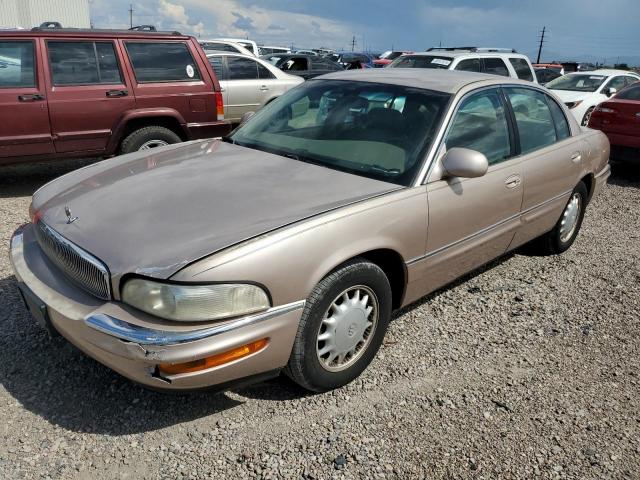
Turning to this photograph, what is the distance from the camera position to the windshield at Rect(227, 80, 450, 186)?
3086 millimetres

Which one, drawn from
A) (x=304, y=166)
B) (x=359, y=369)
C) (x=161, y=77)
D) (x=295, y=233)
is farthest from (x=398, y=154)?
(x=161, y=77)

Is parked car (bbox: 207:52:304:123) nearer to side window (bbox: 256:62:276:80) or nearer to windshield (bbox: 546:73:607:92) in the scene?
side window (bbox: 256:62:276:80)

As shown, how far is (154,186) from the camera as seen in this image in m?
2.88

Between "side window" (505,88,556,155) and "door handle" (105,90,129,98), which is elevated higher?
"side window" (505,88,556,155)

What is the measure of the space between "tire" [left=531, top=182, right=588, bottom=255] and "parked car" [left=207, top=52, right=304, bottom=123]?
17.0 feet

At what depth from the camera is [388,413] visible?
268 centimetres

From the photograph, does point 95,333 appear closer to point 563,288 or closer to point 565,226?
point 563,288

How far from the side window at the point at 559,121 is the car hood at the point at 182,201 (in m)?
2.24

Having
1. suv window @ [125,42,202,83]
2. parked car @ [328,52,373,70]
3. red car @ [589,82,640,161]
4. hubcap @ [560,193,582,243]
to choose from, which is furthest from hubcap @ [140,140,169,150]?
parked car @ [328,52,373,70]

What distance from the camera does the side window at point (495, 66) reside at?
10.4 m

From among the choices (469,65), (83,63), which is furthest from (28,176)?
(469,65)

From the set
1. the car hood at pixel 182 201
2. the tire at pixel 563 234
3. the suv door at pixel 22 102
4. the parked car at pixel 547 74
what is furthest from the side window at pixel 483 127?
the parked car at pixel 547 74

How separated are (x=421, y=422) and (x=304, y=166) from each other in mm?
1529

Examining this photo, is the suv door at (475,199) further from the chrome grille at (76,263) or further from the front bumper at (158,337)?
the chrome grille at (76,263)
